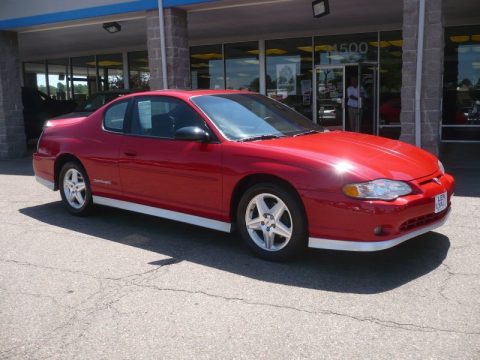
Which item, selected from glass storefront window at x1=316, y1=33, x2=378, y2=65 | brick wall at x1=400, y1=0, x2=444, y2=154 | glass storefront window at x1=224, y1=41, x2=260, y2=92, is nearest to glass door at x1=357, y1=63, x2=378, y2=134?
glass storefront window at x1=316, y1=33, x2=378, y2=65

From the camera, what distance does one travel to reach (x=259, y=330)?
338 cm

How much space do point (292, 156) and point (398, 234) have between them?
110 centimetres

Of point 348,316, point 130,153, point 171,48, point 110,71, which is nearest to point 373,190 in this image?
point 348,316

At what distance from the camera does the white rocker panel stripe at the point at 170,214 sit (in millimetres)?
4980

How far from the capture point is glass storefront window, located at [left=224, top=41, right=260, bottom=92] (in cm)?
1683

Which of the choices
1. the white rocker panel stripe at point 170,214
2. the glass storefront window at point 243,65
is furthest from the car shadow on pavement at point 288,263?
the glass storefront window at point 243,65

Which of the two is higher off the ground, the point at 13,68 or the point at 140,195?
the point at 13,68

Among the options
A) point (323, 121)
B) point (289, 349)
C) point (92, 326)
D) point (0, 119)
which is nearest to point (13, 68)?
point (0, 119)

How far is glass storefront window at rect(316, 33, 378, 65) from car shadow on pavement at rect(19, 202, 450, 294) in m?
10.6

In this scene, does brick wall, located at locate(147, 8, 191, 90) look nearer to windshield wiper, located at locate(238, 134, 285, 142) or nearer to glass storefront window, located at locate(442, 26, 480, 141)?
windshield wiper, located at locate(238, 134, 285, 142)

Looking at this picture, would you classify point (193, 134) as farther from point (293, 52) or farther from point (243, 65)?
point (243, 65)

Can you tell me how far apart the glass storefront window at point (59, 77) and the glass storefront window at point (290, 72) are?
33.1 ft

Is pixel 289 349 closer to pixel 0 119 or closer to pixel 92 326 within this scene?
pixel 92 326

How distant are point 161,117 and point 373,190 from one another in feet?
8.42
